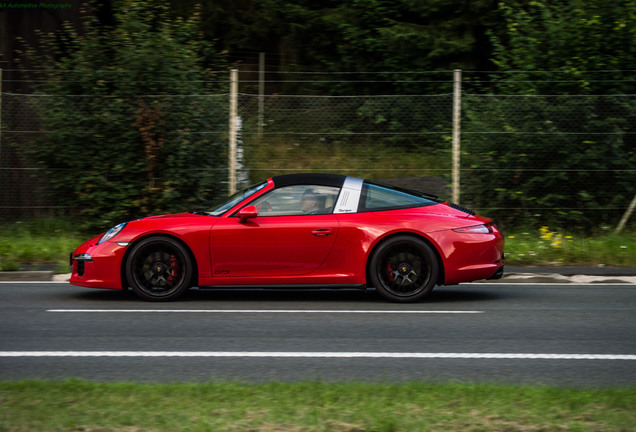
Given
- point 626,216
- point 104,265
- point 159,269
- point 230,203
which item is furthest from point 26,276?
point 626,216

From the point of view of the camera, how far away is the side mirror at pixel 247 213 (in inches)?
316

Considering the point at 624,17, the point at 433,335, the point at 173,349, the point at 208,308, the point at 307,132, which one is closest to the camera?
the point at 173,349

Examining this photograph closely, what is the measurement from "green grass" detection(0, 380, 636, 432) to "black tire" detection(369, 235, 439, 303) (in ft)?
10.8

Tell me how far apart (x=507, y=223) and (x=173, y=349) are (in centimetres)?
782

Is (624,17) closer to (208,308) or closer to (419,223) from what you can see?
(419,223)

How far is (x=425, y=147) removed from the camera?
12.7 meters

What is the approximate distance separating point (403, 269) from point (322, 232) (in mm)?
906

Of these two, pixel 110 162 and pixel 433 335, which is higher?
pixel 110 162

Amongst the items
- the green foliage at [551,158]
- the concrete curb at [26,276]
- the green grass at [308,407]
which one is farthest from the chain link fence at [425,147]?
the green grass at [308,407]

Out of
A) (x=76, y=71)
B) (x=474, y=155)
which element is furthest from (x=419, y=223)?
(x=76, y=71)

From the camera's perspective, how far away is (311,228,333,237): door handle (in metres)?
8.02

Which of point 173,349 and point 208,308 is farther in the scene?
point 208,308

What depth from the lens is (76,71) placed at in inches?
512

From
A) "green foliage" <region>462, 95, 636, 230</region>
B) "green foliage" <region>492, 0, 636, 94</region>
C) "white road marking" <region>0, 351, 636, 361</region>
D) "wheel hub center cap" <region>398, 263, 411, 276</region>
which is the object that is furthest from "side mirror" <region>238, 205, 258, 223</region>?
"green foliage" <region>492, 0, 636, 94</region>
